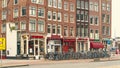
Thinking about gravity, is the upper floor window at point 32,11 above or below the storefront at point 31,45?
above

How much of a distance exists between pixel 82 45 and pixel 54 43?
37.0 ft

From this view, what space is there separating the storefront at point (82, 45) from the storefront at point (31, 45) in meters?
14.1

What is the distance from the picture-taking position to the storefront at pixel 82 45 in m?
82.7

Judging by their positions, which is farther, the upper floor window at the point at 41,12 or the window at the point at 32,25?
the upper floor window at the point at 41,12

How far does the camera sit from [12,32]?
68375 millimetres

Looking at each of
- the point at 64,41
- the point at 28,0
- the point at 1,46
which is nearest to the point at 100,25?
the point at 64,41

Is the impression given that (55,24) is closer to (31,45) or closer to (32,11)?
(32,11)

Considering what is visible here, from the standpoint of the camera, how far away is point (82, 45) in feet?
277

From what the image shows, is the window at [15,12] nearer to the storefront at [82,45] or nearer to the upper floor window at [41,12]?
the upper floor window at [41,12]

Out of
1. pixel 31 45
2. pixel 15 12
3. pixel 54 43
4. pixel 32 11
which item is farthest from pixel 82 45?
pixel 15 12

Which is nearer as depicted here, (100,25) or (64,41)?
(64,41)

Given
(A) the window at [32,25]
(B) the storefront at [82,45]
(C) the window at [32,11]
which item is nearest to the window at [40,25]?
(A) the window at [32,25]

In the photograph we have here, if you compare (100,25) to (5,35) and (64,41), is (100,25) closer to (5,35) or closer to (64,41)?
(64,41)

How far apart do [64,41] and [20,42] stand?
1238 cm
